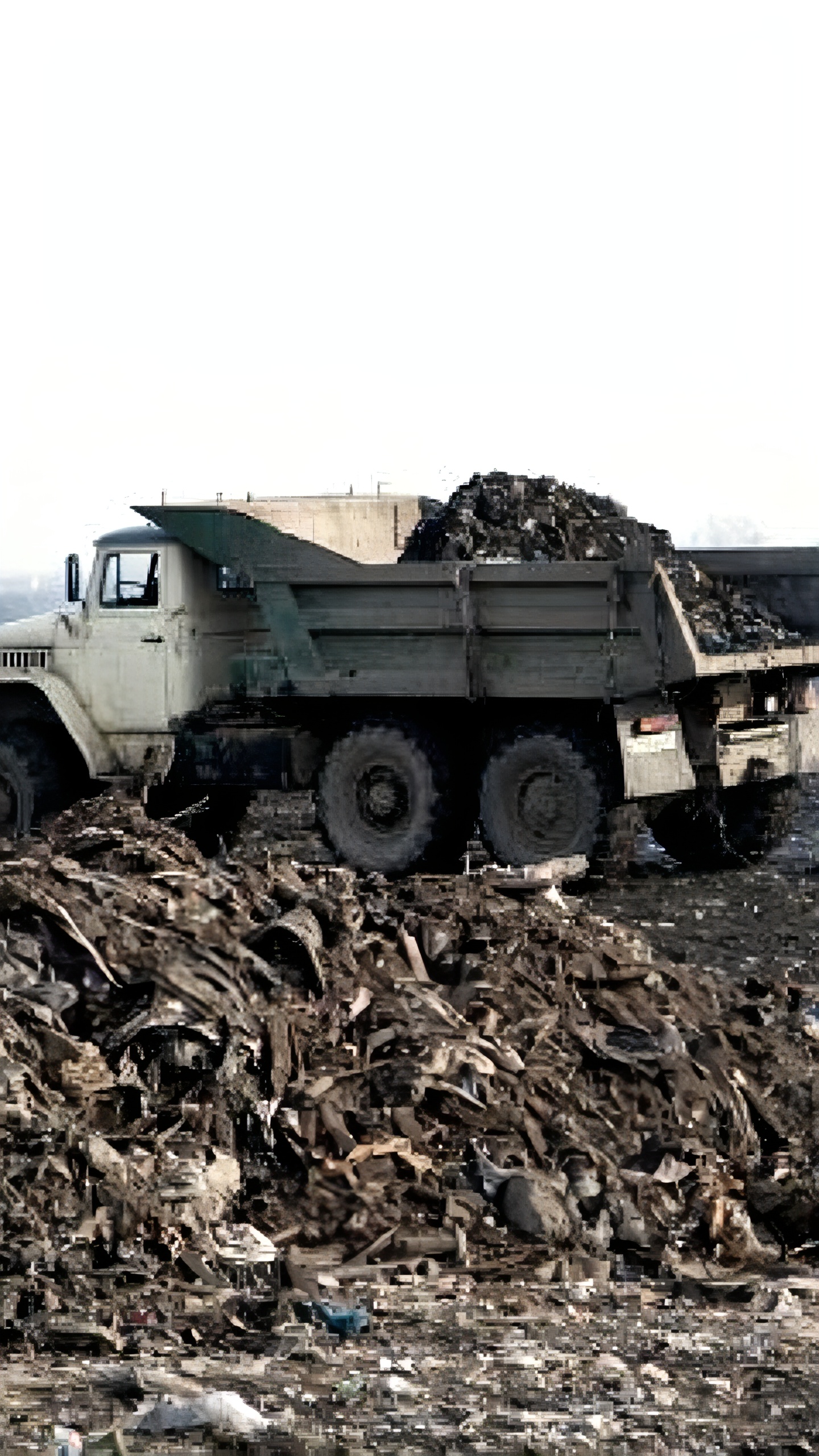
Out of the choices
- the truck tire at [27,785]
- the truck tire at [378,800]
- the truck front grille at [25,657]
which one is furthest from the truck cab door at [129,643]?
the truck tire at [378,800]

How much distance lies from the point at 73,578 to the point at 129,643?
0.61 metres

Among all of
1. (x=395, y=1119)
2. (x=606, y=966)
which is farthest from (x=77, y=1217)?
(x=606, y=966)

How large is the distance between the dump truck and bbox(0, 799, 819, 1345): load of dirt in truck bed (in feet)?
15.2

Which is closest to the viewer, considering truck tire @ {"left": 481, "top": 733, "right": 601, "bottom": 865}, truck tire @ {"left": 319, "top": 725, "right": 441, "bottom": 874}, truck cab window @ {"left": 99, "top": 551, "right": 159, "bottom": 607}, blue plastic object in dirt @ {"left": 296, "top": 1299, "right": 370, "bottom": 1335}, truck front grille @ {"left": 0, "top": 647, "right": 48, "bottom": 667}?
blue plastic object in dirt @ {"left": 296, "top": 1299, "right": 370, "bottom": 1335}

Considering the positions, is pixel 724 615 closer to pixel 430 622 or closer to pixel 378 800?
pixel 430 622

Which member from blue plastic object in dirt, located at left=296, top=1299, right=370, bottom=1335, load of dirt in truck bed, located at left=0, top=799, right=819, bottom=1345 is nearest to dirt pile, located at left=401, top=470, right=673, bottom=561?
load of dirt in truck bed, located at left=0, top=799, right=819, bottom=1345

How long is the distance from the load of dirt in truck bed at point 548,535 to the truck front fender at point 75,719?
2624mm

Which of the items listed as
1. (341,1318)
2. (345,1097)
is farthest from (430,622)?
(341,1318)

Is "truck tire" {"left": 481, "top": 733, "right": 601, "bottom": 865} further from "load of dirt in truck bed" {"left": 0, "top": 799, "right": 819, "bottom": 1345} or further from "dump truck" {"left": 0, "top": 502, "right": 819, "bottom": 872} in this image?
"load of dirt in truck bed" {"left": 0, "top": 799, "right": 819, "bottom": 1345}

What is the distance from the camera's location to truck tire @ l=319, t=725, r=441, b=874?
59.9ft

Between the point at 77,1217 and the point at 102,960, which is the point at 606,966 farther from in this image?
the point at 77,1217

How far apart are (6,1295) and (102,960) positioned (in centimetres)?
256

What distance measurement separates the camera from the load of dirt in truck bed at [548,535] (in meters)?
18.3

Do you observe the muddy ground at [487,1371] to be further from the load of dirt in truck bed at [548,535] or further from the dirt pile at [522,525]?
the dirt pile at [522,525]
